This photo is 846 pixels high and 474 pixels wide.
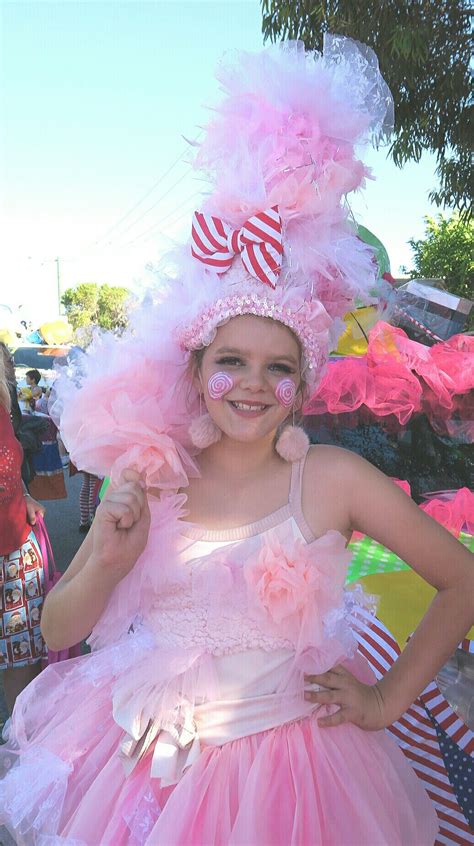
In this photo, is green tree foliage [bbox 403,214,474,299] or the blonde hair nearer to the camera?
the blonde hair

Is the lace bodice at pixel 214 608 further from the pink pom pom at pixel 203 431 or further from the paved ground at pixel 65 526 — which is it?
the paved ground at pixel 65 526

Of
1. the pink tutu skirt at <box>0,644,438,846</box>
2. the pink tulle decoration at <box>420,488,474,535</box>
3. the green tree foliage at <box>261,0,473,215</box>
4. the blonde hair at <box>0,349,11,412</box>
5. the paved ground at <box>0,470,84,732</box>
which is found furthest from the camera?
the paved ground at <box>0,470,84,732</box>

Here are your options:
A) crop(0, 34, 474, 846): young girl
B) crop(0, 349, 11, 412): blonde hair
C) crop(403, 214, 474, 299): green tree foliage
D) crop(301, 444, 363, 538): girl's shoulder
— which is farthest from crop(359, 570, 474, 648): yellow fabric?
crop(403, 214, 474, 299): green tree foliage

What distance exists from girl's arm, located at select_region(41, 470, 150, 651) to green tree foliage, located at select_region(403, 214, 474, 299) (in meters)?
9.16

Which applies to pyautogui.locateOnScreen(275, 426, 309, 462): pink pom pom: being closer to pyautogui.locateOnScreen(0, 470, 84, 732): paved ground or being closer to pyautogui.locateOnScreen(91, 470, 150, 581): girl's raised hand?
pyautogui.locateOnScreen(91, 470, 150, 581): girl's raised hand

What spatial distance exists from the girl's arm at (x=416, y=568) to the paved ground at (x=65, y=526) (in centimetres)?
407

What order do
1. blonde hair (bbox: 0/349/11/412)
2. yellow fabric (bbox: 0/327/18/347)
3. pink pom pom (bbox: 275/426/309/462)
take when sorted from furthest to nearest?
yellow fabric (bbox: 0/327/18/347) → blonde hair (bbox: 0/349/11/412) → pink pom pom (bbox: 275/426/309/462)

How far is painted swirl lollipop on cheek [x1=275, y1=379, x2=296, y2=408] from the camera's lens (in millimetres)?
1440

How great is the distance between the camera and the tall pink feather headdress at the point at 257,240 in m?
1.43

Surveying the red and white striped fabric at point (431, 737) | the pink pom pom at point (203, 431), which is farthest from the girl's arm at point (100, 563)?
the red and white striped fabric at point (431, 737)

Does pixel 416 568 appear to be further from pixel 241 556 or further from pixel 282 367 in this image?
pixel 282 367

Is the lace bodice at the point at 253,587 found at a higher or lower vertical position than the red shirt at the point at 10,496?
higher

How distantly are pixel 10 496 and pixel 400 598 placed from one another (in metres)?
1.74

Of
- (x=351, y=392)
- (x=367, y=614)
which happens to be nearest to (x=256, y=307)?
(x=367, y=614)
